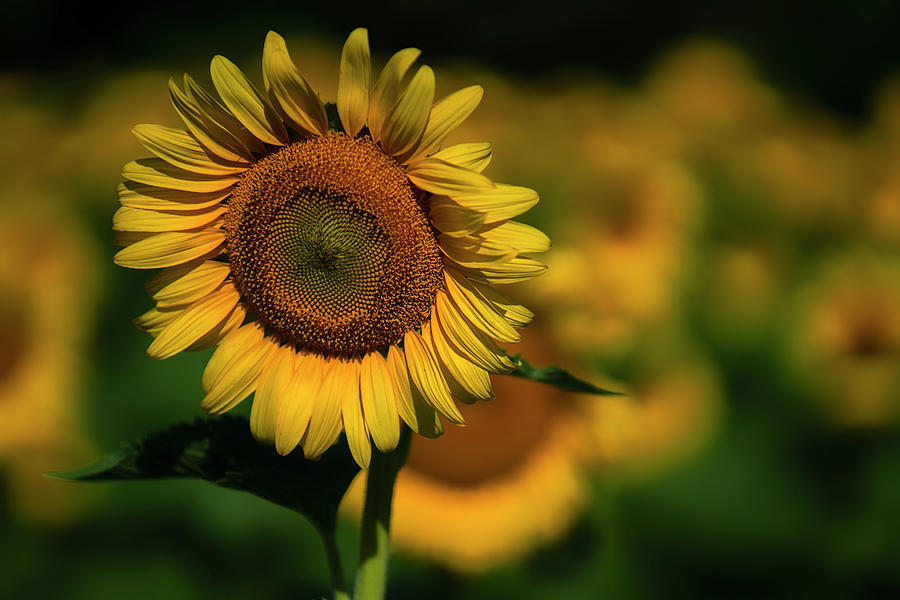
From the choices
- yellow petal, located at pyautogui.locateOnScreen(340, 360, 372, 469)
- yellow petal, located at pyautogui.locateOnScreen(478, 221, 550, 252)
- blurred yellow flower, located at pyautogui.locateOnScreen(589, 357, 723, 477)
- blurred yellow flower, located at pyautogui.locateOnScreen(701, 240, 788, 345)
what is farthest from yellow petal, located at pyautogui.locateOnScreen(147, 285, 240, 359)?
blurred yellow flower, located at pyautogui.locateOnScreen(701, 240, 788, 345)

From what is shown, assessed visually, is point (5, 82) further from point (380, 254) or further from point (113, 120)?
point (380, 254)

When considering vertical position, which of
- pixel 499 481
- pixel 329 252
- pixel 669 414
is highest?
pixel 329 252

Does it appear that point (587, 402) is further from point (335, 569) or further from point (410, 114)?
point (410, 114)

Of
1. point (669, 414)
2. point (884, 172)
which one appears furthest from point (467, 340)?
point (884, 172)

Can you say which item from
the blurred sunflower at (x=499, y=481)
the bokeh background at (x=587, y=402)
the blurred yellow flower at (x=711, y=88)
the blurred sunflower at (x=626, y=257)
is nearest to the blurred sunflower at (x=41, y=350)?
the bokeh background at (x=587, y=402)

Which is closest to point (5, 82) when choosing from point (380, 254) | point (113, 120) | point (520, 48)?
point (113, 120)
